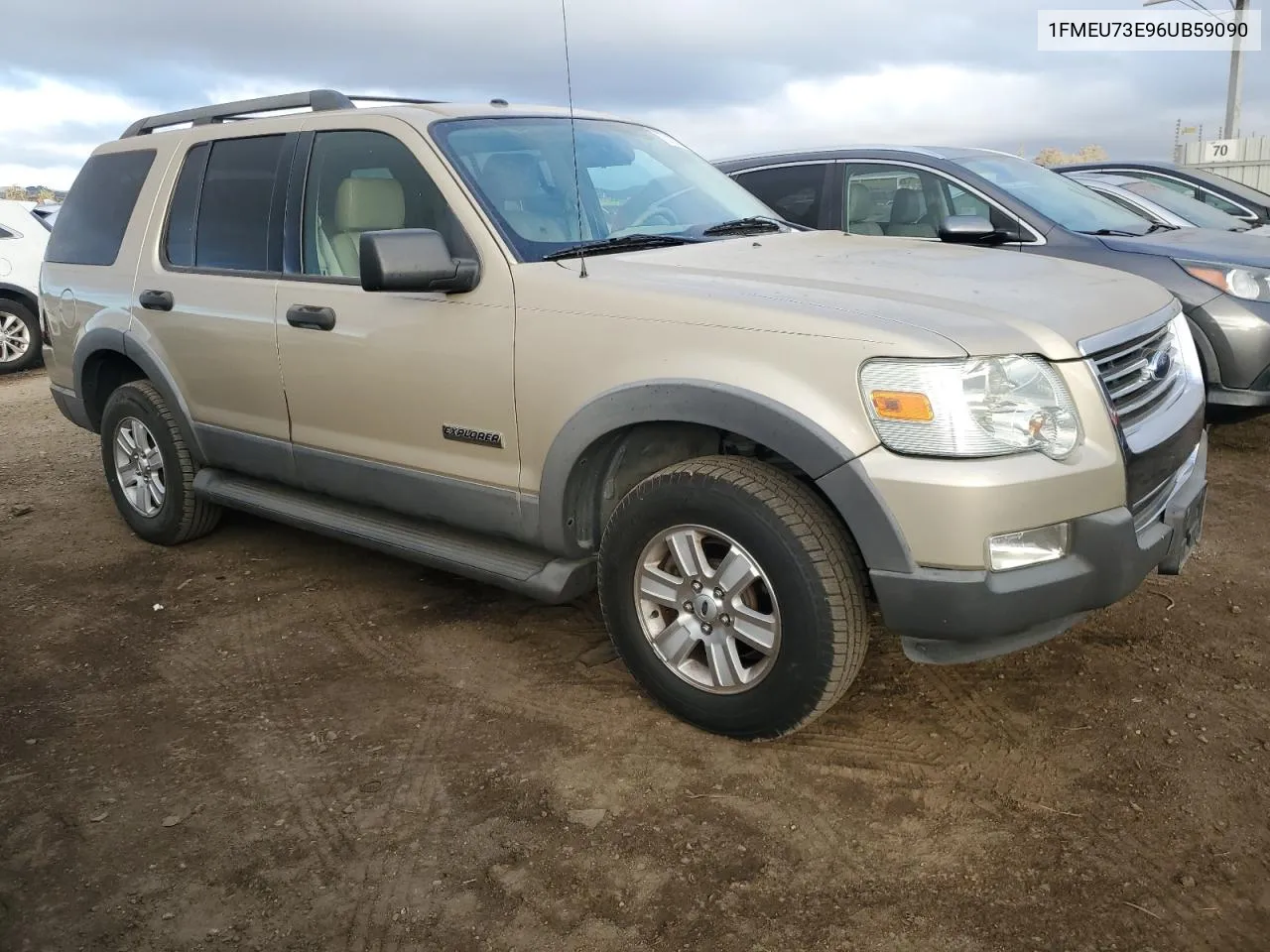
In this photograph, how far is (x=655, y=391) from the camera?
2965mm

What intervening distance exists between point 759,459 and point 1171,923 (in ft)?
5.05

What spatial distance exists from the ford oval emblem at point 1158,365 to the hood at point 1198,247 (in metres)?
3.07

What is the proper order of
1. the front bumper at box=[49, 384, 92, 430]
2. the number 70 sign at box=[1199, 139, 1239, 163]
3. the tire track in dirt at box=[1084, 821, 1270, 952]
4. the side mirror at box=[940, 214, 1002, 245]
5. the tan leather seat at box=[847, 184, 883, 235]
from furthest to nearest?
1. the number 70 sign at box=[1199, 139, 1239, 163]
2. the tan leather seat at box=[847, 184, 883, 235]
3. the front bumper at box=[49, 384, 92, 430]
4. the side mirror at box=[940, 214, 1002, 245]
5. the tire track in dirt at box=[1084, 821, 1270, 952]

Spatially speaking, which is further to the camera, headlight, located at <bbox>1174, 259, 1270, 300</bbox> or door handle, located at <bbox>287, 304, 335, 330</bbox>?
headlight, located at <bbox>1174, 259, 1270, 300</bbox>

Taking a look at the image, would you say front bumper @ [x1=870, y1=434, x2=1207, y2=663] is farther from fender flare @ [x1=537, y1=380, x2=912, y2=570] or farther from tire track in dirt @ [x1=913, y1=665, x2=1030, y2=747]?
tire track in dirt @ [x1=913, y1=665, x2=1030, y2=747]

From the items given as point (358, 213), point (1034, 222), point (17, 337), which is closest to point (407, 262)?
point (358, 213)

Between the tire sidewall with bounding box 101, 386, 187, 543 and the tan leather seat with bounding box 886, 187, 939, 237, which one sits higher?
the tan leather seat with bounding box 886, 187, 939, 237

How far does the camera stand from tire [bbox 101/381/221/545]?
485cm

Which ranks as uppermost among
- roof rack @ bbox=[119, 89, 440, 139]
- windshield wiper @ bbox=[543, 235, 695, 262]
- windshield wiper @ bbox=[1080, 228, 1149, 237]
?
roof rack @ bbox=[119, 89, 440, 139]

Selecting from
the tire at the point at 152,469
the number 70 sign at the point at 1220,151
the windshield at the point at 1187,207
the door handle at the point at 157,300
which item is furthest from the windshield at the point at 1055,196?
the number 70 sign at the point at 1220,151

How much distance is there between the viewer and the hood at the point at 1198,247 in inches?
229

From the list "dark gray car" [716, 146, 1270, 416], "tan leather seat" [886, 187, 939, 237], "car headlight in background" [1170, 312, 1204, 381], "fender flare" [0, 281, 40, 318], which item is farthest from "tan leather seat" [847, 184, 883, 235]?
"fender flare" [0, 281, 40, 318]

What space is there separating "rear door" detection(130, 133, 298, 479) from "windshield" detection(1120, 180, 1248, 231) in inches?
278

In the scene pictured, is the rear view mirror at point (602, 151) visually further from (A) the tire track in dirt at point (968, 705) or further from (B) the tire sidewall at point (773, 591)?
(A) the tire track in dirt at point (968, 705)
